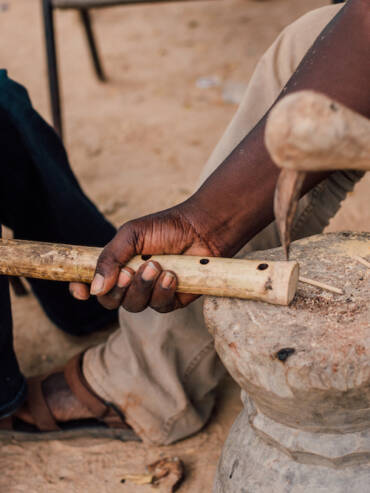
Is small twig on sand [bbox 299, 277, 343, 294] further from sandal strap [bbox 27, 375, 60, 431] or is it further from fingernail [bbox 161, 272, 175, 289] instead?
sandal strap [bbox 27, 375, 60, 431]

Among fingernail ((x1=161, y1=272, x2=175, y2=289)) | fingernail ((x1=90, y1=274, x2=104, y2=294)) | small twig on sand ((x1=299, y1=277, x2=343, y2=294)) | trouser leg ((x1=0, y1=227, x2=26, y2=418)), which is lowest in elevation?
trouser leg ((x1=0, y1=227, x2=26, y2=418))

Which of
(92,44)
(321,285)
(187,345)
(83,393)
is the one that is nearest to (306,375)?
(321,285)

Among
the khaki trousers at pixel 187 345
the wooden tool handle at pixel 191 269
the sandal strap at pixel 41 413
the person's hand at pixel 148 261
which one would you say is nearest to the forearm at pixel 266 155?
the person's hand at pixel 148 261

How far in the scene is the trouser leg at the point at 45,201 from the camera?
5.70 ft

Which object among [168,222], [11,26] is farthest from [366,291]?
[11,26]

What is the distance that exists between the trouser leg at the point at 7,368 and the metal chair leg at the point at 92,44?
2.55 metres

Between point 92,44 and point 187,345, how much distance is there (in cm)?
292

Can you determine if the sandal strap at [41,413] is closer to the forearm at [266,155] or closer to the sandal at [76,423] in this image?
the sandal at [76,423]

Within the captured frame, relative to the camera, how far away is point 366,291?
1.19 m

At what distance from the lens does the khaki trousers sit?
159cm

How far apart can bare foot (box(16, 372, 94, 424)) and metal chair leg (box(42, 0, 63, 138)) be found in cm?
153

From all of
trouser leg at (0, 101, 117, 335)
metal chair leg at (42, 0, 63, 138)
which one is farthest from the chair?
trouser leg at (0, 101, 117, 335)

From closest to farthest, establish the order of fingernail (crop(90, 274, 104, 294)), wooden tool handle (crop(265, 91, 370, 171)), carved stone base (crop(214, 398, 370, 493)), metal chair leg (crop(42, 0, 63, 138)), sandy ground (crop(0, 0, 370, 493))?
wooden tool handle (crop(265, 91, 370, 171)) → carved stone base (crop(214, 398, 370, 493)) → fingernail (crop(90, 274, 104, 294)) → sandy ground (crop(0, 0, 370, 493)) → metal chair leg (crop(42, 0, 63, 138))

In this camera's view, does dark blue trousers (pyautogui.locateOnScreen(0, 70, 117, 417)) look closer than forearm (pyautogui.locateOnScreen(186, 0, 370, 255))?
No
